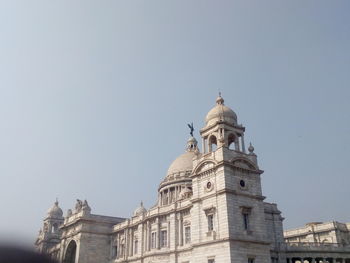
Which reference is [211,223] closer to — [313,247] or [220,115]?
[220,115]

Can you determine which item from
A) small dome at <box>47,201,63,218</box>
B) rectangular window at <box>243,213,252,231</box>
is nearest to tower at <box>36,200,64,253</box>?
small dome at <box>47,201,63,218</box>

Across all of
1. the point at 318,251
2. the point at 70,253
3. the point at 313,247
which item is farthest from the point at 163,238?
the point at 70,253

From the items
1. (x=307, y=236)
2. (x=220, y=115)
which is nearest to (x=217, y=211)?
(x=220, y=115)

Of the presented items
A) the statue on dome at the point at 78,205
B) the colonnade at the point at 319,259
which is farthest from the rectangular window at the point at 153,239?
the statue on dome at the point at 78,205

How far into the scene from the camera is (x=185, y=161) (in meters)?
59.6

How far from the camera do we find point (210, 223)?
3359 cm

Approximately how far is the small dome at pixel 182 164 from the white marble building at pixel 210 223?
40.3 ft

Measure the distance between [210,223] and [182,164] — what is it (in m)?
26.0

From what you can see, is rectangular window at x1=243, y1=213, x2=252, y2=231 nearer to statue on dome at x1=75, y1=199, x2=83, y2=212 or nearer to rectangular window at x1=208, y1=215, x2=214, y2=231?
rectangular window at x1=208, y1=215, x2=214, y2=231

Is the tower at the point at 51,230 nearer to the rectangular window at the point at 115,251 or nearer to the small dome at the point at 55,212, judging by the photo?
the small dome at the point at 55,212

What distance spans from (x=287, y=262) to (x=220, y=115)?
19.5 metres

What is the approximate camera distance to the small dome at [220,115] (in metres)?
37.7

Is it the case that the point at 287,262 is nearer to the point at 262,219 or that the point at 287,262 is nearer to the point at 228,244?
the point at 262,219

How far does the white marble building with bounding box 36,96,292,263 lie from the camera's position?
3206 cm
